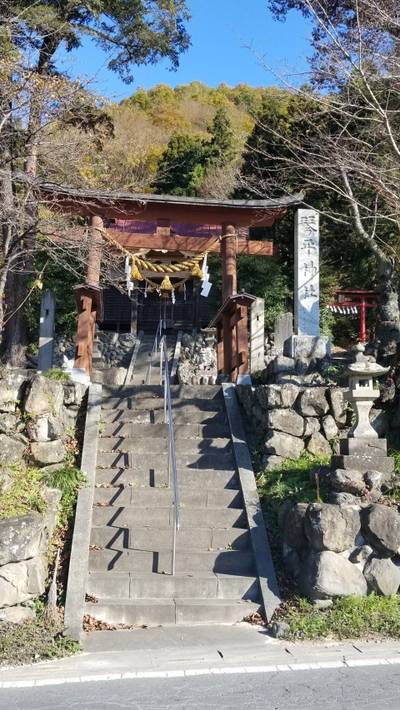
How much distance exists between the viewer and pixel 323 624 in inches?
222

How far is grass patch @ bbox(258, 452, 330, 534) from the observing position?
23.7ft

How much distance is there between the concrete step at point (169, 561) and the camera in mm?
6609

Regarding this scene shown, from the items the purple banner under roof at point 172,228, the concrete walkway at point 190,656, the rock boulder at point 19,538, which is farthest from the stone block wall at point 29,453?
the purple banner under roof at point 172,228

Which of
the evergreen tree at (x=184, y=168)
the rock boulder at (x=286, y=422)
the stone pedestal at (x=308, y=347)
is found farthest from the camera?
the evergreen tree at (x=184, y=168)

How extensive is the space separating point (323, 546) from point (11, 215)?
19.2ft

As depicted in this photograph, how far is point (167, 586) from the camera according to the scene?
6.33 m

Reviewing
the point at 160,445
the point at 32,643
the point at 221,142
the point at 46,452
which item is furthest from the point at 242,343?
the point at 221,142

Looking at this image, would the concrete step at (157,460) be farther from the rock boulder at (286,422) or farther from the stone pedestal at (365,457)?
the stone pedestal at (365,457)

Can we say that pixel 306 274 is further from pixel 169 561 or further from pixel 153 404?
pixel 169 561

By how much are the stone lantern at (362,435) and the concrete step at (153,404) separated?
9.22ft

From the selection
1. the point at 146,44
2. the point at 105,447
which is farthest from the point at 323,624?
the point at 146,44

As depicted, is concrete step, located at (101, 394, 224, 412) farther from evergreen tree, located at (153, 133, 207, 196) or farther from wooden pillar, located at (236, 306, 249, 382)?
evergreen tree, located at (153, 133, 207, 196)

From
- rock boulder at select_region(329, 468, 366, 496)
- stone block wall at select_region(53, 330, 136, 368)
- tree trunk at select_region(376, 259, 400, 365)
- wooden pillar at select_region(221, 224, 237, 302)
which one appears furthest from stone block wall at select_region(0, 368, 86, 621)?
stone block wall at select_region(53, 330, 136, 368)

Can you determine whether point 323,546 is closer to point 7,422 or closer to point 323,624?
point 323,624
